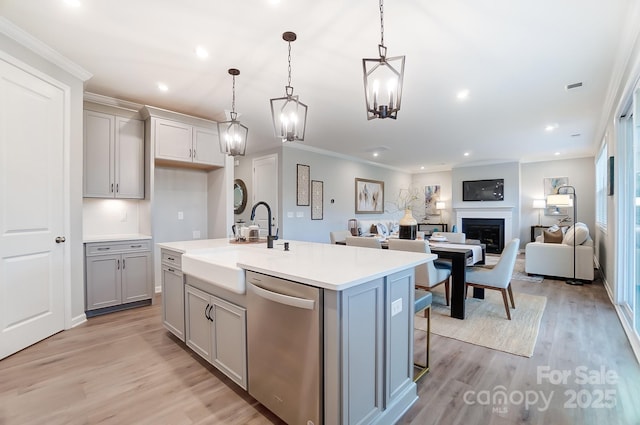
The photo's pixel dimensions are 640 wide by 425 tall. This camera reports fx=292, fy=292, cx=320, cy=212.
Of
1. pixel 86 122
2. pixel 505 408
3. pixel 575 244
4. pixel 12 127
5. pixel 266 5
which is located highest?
pixel 266 5

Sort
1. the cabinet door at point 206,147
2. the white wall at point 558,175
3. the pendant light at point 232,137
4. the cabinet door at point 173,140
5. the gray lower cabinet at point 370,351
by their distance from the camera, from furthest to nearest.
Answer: the white wall at point 558,175 < the cabinet door at point 206,147 < the cabinet door at point 173,140 < the pendant light at point 232,137 < the gray lower cabinet at point 370,351

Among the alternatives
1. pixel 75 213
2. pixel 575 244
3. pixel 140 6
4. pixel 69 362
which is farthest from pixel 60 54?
pixel 575 244

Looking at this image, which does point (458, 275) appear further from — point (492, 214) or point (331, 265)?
point (492, 214)

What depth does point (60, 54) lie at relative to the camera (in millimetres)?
2734

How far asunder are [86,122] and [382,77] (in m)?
3.63

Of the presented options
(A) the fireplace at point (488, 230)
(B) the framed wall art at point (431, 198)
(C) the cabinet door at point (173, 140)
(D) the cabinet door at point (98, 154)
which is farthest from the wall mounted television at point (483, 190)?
(D) the cabinet door at point (98, 154)

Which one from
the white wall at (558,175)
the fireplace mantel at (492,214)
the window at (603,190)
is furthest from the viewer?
the fireplace mantel at (492,214)

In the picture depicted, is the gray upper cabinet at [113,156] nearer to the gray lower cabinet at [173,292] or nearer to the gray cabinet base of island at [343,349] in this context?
the gray lower cabinet at [173,292]

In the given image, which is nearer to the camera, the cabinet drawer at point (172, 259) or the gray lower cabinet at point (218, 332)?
the gray lower cabinet at point (218, 332)

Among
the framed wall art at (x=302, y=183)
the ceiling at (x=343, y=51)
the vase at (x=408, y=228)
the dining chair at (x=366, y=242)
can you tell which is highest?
the ceiling at (x=343, y=51)

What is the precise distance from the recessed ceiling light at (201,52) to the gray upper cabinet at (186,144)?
59.7 inches

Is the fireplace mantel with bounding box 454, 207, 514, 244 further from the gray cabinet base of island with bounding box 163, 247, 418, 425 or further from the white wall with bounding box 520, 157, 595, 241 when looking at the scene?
the gray cabinet base of island with bounding box 163, 247, 418, 425

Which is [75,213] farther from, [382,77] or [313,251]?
[382,77]

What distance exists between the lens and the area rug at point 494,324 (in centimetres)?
268
